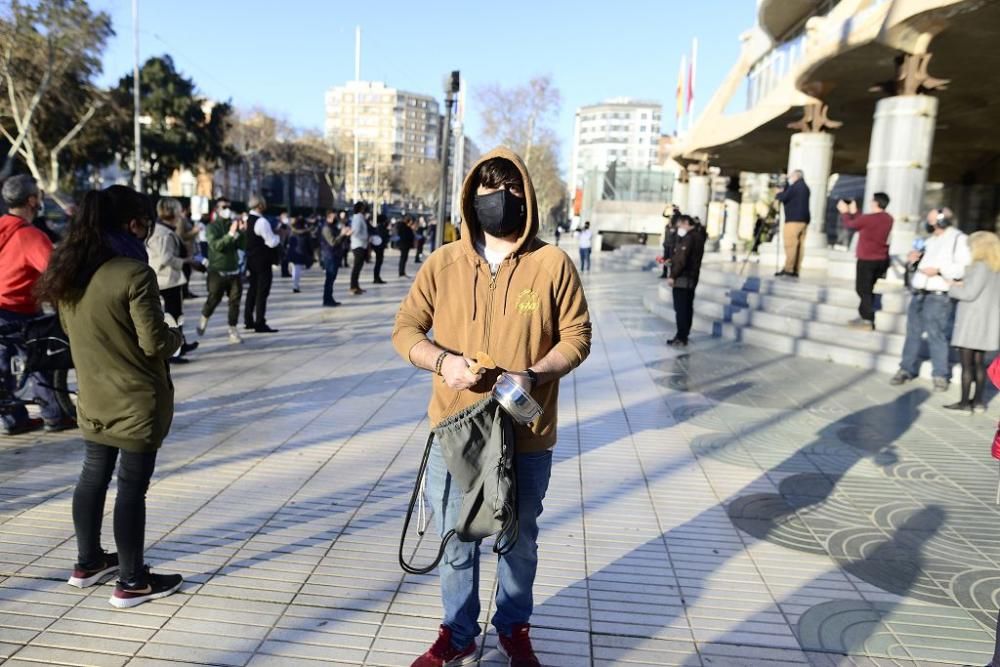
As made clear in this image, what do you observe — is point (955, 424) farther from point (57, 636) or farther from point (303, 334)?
point (303, 334)

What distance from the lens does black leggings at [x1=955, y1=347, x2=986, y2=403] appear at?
24.0 feet

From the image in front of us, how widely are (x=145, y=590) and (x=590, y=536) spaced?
2.28 m

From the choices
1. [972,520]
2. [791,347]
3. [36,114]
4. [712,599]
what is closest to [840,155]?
[791,347]

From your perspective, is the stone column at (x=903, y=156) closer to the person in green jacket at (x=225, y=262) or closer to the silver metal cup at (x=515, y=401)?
the person in green jacket at (x=225, y=262)

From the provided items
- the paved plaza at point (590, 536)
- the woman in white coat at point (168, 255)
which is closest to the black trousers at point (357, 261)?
the woman in white coat at point (168, 255)

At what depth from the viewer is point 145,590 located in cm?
331

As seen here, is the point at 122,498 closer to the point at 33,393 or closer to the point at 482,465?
the point at 482,465

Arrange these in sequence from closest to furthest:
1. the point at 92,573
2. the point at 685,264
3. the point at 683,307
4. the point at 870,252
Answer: the point at 92,573, the point at 870,252, the point at 685,264, the point at 683,307

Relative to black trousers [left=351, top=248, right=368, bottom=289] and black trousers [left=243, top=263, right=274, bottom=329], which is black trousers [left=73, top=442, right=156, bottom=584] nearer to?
black trousers [left=243, top=263, right=274, bottom=329]

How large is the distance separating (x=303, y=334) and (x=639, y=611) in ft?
27.7

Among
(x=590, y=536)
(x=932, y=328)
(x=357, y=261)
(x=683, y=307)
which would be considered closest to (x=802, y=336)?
(x=683, y=307)

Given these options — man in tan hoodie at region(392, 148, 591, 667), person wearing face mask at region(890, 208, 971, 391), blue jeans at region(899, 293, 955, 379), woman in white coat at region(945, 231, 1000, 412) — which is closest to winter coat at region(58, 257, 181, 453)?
man in tan hoodie at region(392, 148, 591, 667)

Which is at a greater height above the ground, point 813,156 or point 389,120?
point 389,120

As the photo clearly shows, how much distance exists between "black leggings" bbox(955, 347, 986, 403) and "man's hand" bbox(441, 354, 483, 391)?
658cm
